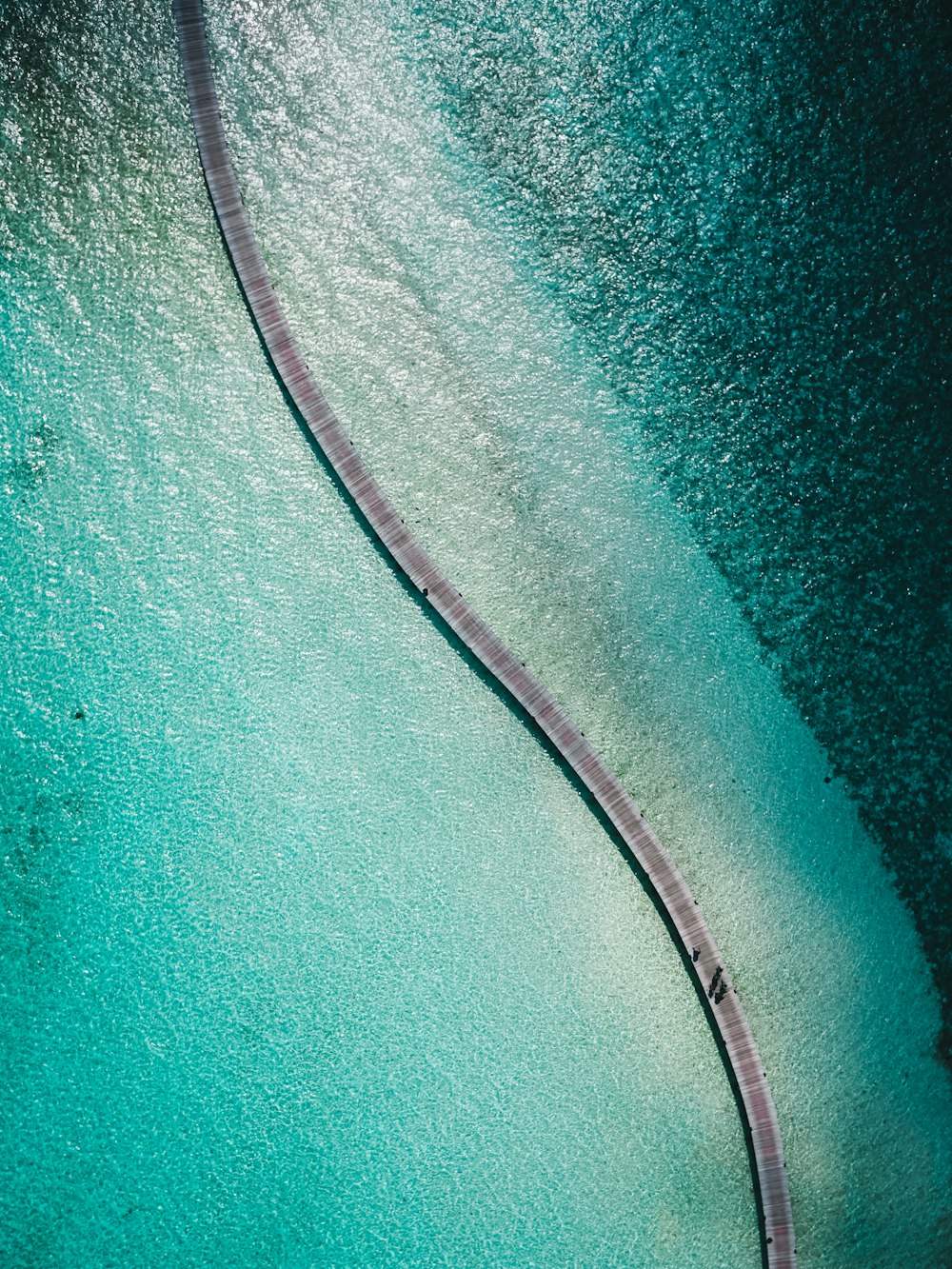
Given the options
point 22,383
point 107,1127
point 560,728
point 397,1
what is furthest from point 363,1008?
point 397,1

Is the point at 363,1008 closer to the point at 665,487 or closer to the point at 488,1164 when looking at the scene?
the point at 488,1164

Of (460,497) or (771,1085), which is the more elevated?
(460,497)

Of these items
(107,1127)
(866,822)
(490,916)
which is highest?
(866,822)

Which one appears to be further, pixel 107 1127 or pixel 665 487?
pixel 665 487
